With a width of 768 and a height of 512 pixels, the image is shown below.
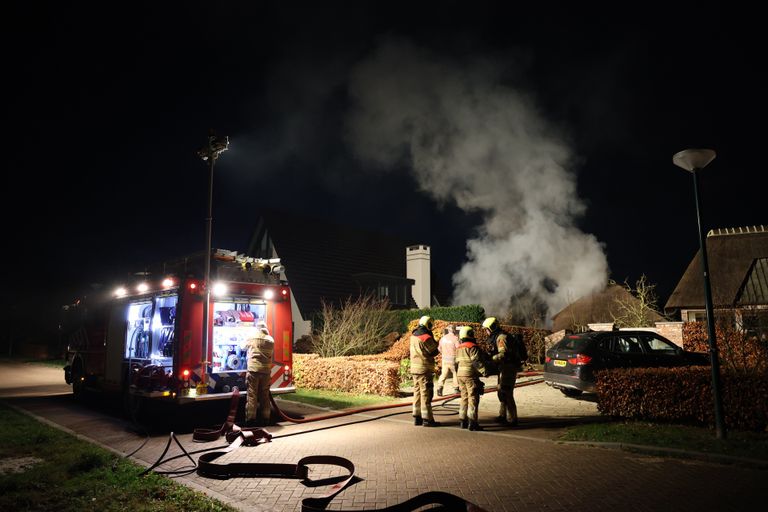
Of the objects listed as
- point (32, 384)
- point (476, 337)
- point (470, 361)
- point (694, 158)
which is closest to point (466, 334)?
point (470, 361)

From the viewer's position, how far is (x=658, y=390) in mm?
8156

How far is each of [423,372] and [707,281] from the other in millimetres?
4748

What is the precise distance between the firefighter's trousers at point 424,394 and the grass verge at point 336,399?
2.43m

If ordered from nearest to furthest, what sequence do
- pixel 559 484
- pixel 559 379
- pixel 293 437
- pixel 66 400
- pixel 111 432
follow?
1. pixel 559 484
2. pixel 293 437
3. pixel 111 432
4. pixel 559 379
5. pixel 66 400

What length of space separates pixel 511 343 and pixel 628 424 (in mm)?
2278

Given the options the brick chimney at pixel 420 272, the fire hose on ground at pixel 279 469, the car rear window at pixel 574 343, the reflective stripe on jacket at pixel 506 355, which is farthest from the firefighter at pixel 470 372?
the brick chimney at pixel 420 272

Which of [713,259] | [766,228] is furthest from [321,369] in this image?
[766,228]

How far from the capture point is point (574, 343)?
37.2 ft

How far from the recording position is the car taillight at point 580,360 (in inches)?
425

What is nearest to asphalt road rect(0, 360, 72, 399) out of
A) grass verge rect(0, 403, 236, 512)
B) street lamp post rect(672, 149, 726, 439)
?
grass verge rect(0, 403, 236, 512)

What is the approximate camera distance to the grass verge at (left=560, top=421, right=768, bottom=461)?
638 cm

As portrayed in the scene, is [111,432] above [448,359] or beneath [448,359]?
beneath

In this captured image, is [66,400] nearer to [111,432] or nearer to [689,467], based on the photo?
[111,432]

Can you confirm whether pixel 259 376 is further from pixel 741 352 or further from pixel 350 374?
pixel 741 352
